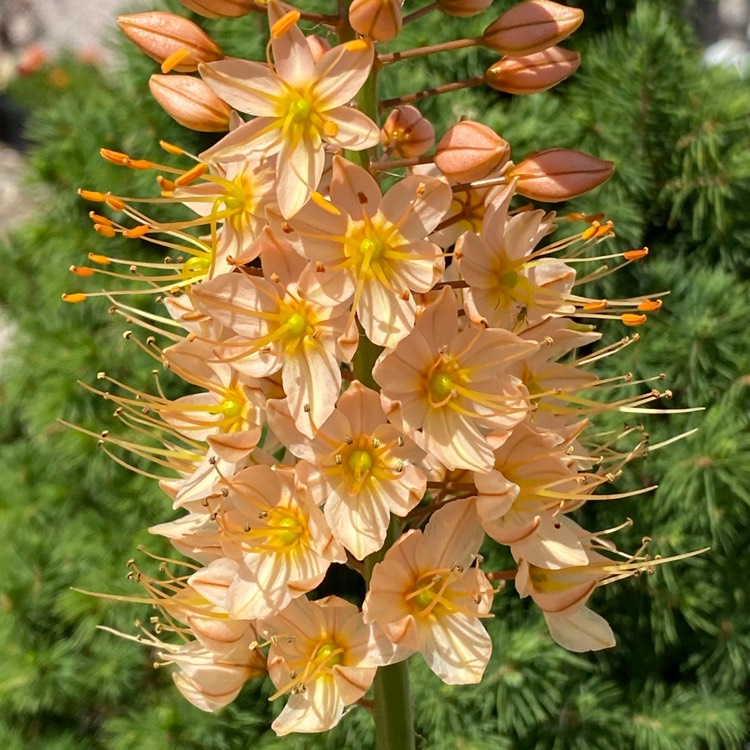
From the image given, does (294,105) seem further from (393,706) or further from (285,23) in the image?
(393,706)


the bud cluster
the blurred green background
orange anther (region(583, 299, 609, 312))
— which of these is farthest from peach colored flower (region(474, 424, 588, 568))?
the blurred green background

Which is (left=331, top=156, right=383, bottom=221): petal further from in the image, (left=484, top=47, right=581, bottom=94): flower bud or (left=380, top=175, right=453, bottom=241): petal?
(left=484, top=47, right=581, bottom=94): flower bud

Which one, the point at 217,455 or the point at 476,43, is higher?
the point at 476,43

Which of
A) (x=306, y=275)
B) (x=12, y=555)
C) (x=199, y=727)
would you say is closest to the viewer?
(x=306, y=275)

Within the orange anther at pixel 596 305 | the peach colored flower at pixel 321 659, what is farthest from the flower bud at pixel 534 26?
the peach colored flower at pixel 321 659

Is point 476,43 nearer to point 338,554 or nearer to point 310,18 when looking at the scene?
point 310,18

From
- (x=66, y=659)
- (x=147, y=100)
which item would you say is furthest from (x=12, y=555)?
(x=147, y=100)

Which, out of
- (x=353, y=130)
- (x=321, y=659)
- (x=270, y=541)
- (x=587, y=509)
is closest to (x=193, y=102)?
(x=353, y=130)

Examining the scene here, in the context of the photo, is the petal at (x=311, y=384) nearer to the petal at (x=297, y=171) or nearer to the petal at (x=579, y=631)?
the petal at (x=297, y=171)
